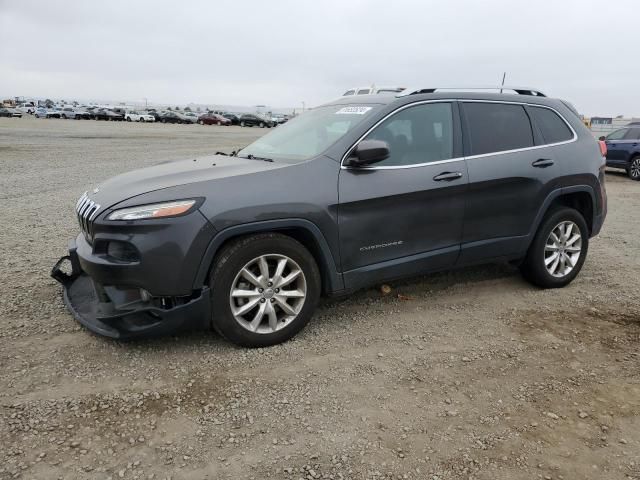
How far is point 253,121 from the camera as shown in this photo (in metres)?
59.9

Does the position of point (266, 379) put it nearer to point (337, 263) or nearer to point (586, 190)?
point (337, 263)

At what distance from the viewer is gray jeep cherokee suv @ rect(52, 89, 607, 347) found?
3.28 m

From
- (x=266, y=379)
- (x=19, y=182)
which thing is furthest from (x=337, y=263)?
(x=19, y=182)

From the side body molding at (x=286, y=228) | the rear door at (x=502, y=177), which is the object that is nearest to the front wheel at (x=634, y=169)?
the rear door at (x=502, y=177)

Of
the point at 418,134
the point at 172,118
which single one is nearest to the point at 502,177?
the point at 418,134

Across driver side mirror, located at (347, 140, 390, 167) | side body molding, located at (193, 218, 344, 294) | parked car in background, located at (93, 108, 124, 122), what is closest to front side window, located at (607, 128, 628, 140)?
driver side mirror, located at (347, 140, 390, 167)

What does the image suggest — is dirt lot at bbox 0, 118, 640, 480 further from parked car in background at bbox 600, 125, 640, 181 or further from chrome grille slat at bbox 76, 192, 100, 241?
parked car in background at bbox 600, 125, 640, 181

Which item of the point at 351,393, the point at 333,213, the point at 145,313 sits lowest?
the point at 351,393

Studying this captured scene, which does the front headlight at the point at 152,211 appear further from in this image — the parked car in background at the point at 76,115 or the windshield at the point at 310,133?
the parked car in background at the point at 76,115

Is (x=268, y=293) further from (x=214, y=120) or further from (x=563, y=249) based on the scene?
(x=214, y=120)

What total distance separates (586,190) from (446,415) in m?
3.15

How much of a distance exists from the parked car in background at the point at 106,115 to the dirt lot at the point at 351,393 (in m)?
62.7

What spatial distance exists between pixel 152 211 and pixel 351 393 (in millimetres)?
1679

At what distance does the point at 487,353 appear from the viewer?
3662mm
